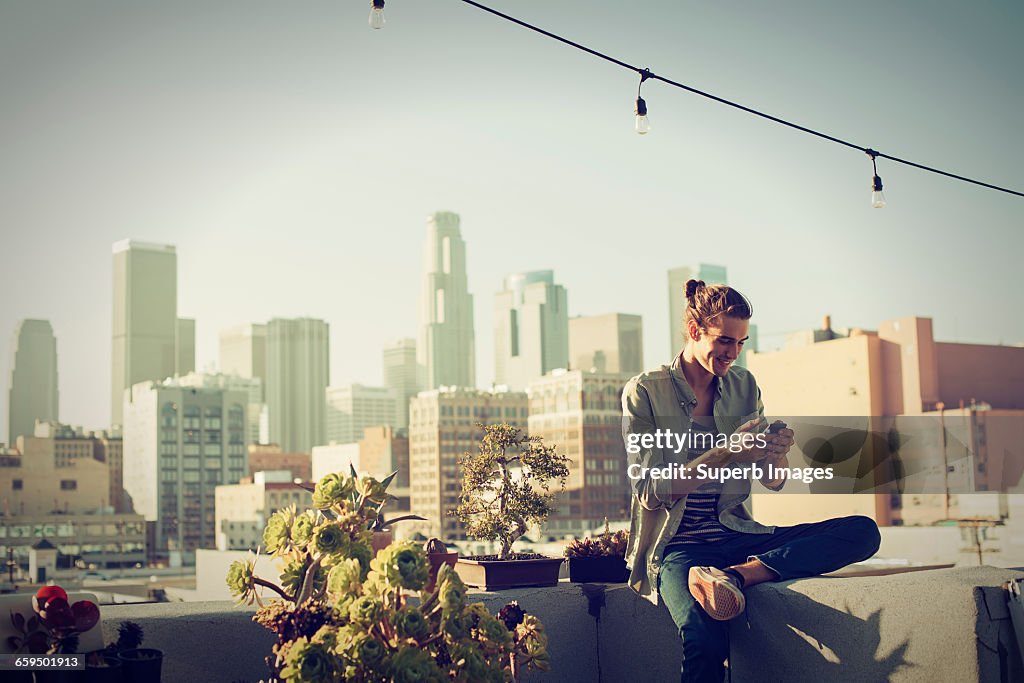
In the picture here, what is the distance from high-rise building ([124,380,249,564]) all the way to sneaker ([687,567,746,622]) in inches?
4512

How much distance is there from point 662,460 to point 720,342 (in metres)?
0.39

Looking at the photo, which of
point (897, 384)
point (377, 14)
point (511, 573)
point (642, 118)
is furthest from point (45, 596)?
point (897, 384)

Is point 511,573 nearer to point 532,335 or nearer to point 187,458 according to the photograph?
point 187,458

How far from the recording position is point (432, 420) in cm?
10506

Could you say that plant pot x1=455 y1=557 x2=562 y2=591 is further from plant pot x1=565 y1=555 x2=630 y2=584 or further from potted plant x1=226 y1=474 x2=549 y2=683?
potted plant x1=226 y1=474 x2=549 y2=683

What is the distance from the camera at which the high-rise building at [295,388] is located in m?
189

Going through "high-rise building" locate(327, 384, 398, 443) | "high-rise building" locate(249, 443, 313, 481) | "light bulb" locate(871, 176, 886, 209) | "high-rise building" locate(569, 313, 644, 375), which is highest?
"high-rise building" locate(569, 313, 644, 375)

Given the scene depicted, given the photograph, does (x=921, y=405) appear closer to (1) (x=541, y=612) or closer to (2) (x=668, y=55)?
(2) (x=668, y=55)

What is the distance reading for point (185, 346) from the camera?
637 feet

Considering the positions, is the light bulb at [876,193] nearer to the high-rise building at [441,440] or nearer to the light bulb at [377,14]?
the light bulb at [377,14]

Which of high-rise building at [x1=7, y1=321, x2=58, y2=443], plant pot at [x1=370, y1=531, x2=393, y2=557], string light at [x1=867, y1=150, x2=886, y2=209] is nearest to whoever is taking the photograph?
plant pot at [x1=370, y1=531, x2=393, y2=557]

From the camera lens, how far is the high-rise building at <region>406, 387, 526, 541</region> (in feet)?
339

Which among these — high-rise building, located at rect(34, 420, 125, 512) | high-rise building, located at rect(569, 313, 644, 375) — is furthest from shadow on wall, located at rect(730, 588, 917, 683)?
high-rise building, located at rect(569, 313, 644, 375)

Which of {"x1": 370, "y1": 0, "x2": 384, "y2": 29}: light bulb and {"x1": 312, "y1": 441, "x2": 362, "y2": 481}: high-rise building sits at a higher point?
{"x1": 370, "y1": 0, "x2": 384, "y2": 29}: light bulb
